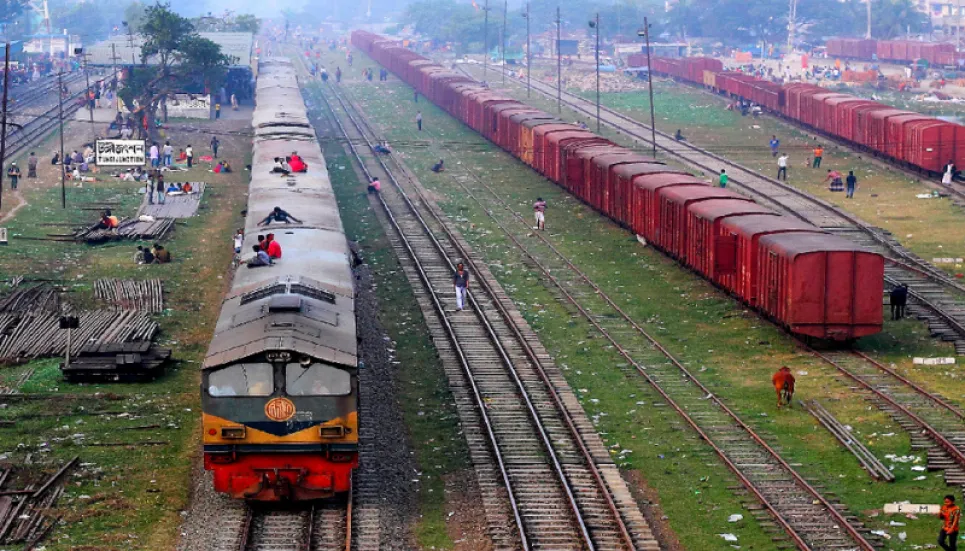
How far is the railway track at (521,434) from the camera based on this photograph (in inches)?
739

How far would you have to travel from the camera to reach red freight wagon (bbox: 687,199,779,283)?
31797 mm

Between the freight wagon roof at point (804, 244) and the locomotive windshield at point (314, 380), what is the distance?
12.8m

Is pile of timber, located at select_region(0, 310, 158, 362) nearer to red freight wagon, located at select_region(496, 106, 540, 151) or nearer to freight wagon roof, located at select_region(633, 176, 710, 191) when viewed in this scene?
freight wagon roof, located at select_region(633, 176, 710, 191)

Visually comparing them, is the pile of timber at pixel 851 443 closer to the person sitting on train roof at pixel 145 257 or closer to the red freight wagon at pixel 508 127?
the person sitting on train roof at pixel 145 257

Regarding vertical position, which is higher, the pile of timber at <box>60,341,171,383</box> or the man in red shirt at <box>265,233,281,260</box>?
the man in red shirt at <box>265,233,281,260</box>

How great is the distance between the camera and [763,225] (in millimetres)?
31109

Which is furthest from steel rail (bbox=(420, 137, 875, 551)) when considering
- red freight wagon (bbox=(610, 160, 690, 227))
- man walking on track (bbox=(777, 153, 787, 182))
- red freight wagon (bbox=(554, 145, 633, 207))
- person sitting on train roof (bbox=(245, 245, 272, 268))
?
man walking on track (bbox=(777, 153, 787, 182))

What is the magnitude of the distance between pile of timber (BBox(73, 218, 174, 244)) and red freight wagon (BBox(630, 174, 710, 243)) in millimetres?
15447

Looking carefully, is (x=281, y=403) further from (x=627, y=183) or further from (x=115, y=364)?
(x=627, y=183)

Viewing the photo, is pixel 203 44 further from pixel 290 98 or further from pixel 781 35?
pixel 781 35

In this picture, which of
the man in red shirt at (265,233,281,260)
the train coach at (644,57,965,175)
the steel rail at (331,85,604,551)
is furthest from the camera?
the train coach at (644,57,965,175)

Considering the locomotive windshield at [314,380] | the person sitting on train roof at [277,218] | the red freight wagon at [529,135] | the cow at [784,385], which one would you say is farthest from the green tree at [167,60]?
the locomotive windshield at [314,380]

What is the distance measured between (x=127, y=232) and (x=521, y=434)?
22961 mm

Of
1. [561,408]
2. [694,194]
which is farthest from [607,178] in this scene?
[561,408]
